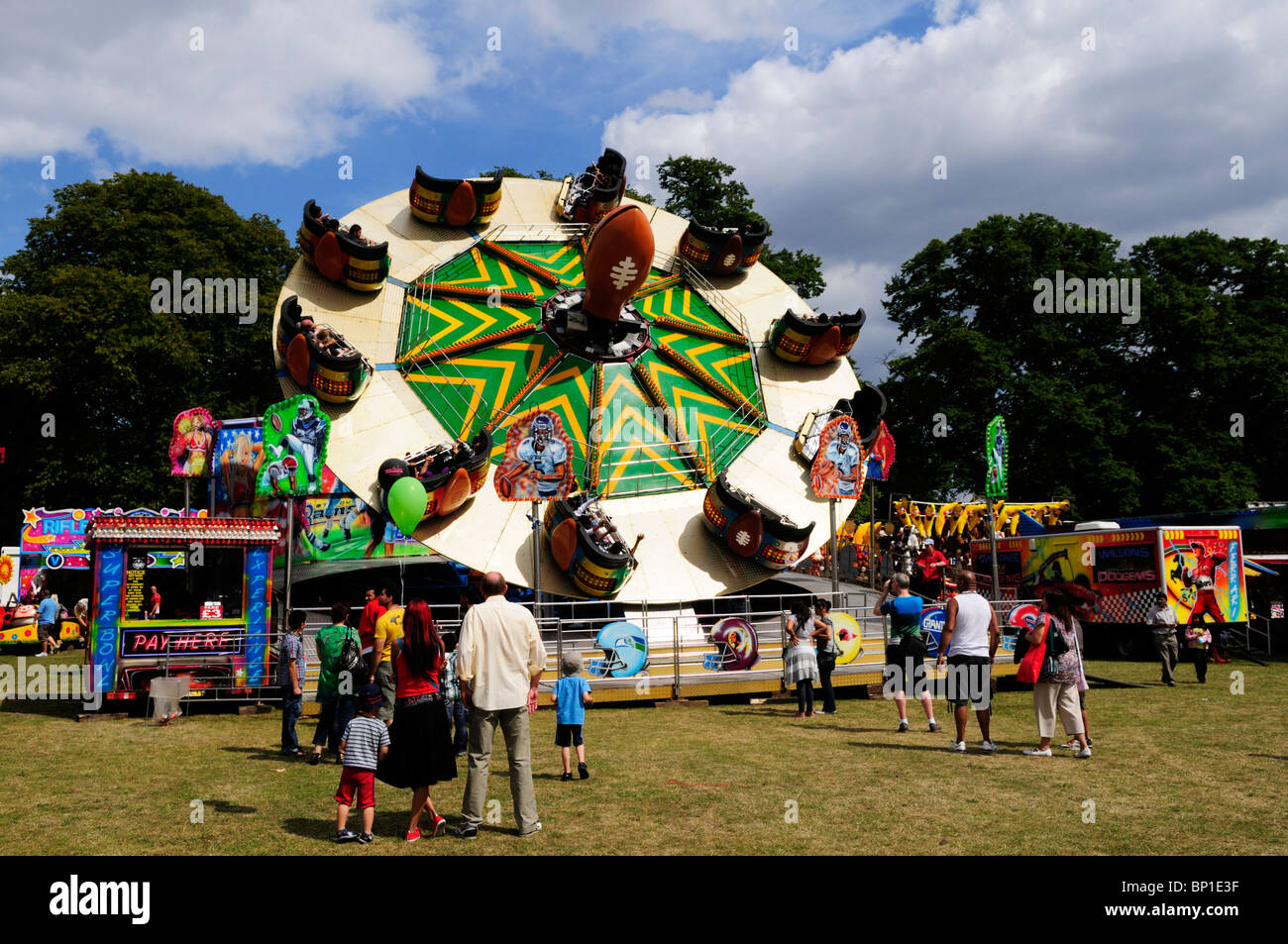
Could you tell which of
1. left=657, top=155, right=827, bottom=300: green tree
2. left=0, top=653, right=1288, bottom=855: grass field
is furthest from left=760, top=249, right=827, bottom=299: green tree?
left=0, top=653, right=1288, bottom=855: grass field

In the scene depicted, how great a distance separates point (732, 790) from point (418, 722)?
11.0ft

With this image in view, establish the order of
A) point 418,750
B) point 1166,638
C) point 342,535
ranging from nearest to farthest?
point 418,750, point 1166,638, point 342,535

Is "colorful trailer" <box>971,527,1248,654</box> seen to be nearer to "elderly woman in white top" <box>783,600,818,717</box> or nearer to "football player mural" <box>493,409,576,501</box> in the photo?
"elderly woman in white top" <box>783,600,818,717</box>

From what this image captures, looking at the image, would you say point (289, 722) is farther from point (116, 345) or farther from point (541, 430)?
point (116, 345)

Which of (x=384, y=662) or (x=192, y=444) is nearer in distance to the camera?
(x=384, y=662)

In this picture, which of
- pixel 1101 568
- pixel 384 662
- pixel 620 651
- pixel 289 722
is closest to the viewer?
pixel 384 662

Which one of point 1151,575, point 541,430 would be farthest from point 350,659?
point 1151,575

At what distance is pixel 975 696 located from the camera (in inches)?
445

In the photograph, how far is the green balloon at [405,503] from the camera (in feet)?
53.9

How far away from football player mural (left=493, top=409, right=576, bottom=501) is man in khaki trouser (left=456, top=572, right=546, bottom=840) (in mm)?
11262

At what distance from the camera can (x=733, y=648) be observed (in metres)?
16.6

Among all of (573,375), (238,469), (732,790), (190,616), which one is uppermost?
(573,375)

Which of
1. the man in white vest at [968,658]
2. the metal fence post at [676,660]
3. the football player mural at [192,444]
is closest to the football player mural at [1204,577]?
the metal fence post at [676,660]
